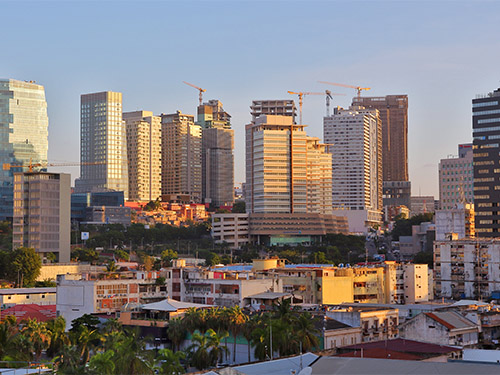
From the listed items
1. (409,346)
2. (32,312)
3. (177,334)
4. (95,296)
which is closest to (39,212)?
(32,312)

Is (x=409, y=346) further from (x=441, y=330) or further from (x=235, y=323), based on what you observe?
(x=235, y=323)

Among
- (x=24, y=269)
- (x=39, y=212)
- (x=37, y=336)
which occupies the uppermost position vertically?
(x=39, y=212)

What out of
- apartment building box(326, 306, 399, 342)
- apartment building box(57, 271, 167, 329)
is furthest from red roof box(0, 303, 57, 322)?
apartment building box(326, 306, 399, 342)

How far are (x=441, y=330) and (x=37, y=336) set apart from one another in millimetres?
32502

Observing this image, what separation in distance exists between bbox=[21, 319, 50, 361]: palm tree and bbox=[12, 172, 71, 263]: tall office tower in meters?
117

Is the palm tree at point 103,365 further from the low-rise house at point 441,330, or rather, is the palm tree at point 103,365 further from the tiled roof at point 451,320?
the tiled roof at point 451,320

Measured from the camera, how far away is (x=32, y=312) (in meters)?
105

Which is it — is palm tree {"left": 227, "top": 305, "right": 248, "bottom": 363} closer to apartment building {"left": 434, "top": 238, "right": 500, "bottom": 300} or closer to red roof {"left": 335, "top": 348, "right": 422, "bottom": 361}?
red roof {"left": 335, "top": 348, "right": 422, "bottom": 361}

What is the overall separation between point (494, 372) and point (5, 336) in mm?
36064

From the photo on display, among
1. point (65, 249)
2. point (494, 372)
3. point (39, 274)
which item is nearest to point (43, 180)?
point (65, 249)

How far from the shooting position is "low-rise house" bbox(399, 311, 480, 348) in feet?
223

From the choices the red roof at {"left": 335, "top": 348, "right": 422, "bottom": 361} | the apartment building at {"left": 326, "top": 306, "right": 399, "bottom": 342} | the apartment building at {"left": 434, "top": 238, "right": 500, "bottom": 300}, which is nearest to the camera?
the red roof at {"left": 335, "top": 348, "right": 422, "bottom": 361}

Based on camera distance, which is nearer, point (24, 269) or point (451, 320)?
point (451, 320)

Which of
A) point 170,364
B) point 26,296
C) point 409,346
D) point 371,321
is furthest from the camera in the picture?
point 26,296
